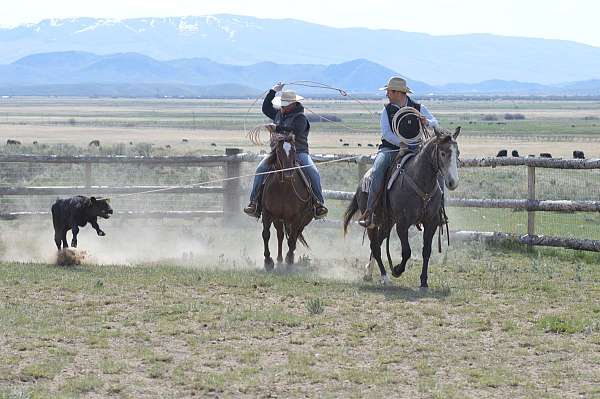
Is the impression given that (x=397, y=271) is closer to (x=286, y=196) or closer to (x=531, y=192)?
(x=286, y=196)

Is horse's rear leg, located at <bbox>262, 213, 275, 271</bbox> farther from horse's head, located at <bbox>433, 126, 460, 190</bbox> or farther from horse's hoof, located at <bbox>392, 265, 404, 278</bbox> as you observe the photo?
horse's head, located at <bbox>433, 126, 460, 190</bbox>

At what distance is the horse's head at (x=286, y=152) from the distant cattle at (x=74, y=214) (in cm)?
303

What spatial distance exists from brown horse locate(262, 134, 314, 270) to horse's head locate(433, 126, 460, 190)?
9.05 feet

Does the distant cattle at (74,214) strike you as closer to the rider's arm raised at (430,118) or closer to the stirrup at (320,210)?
the stirrup at (320,210)

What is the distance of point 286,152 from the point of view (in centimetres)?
1504

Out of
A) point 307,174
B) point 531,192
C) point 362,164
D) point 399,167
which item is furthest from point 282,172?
point 531,192

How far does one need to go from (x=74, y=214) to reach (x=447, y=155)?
20.7 feet

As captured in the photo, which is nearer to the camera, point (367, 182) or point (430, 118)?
point (430, 118)

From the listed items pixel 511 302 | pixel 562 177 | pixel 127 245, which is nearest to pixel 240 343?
pixel 511 302

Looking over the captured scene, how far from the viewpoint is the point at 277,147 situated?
15.1 meters

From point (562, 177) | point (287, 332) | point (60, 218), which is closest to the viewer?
point (287, 332)

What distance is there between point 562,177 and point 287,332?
2437cm

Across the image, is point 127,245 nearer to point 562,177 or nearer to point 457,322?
point 457,322

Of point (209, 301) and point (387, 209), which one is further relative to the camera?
point (387, 209)
